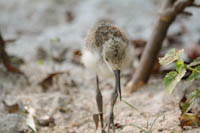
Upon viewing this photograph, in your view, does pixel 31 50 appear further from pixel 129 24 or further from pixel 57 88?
pixel 129 24

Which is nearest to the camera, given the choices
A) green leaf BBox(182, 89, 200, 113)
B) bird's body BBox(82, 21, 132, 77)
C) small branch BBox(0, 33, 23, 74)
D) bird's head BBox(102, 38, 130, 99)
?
green leaf BBox(182, 89, 200, 113)

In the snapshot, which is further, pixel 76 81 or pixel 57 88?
pixel 76 81

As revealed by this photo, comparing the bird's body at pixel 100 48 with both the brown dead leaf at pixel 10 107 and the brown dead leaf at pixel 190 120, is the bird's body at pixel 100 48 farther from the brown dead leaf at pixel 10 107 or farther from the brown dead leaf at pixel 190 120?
the brown dead leaf at pixel 10 107

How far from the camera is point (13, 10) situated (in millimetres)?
6859

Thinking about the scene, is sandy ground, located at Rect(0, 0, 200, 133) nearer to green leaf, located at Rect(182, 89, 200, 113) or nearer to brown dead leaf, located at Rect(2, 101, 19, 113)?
brown dead leaf, located at Rect(2, 101, 19, 113)

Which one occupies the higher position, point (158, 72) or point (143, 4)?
point (143, 4)

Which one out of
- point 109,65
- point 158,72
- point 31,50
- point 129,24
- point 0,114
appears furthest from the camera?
point 129,24

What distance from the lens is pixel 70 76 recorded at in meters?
4.51

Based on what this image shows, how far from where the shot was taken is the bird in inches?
108

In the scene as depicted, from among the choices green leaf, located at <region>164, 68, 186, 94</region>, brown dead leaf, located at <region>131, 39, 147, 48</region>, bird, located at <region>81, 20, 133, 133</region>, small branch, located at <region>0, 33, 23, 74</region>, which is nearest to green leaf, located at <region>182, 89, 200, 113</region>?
green leaf, located at <region>164, 68, 186, 94</region>

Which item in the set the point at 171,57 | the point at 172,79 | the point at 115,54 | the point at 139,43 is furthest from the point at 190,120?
the point at 139,43

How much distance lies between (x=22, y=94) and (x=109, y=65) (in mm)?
1456

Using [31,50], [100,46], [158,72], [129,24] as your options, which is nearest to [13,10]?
[31,50]

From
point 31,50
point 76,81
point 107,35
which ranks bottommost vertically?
point 76,81
